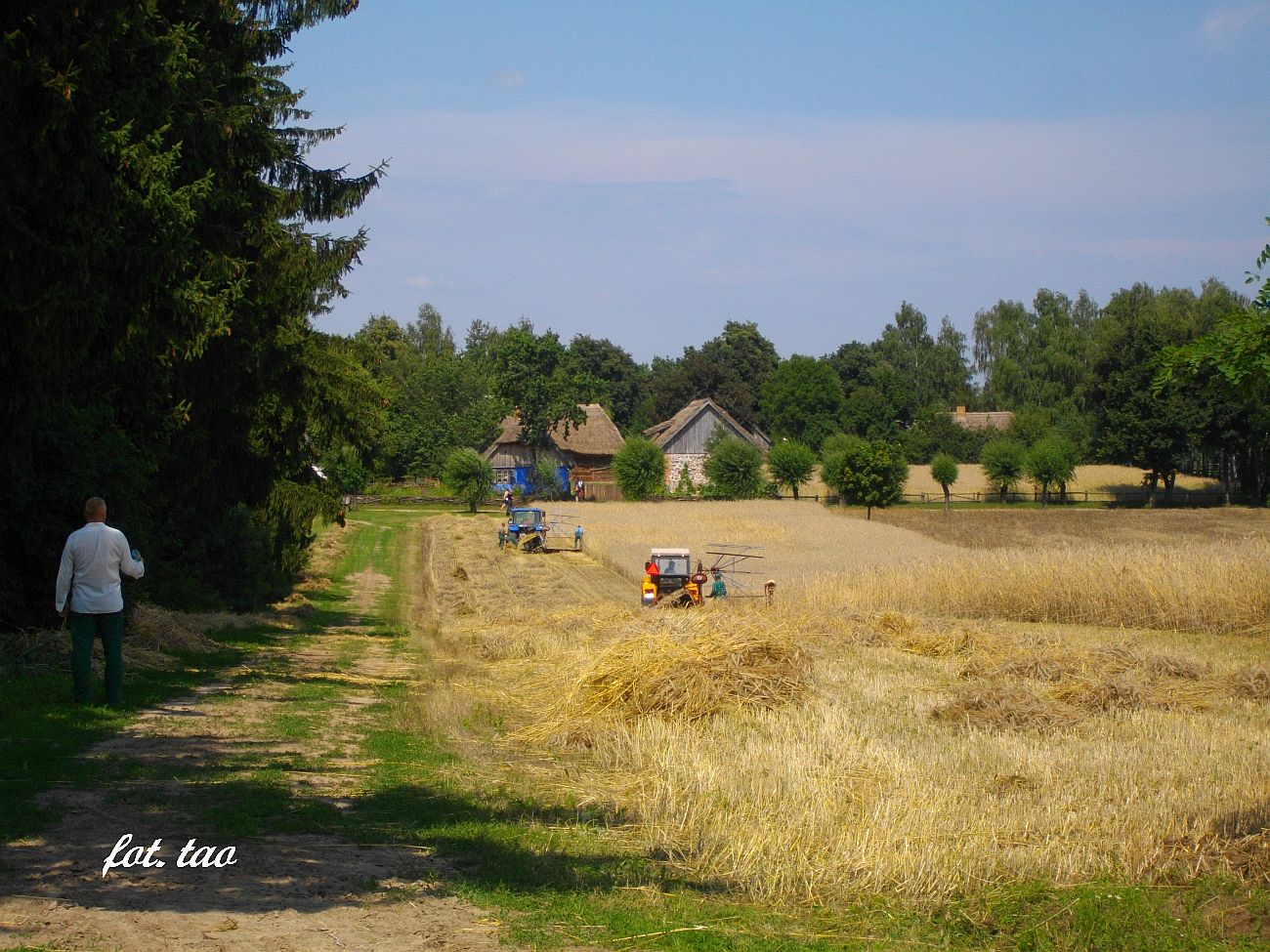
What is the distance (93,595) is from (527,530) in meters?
41.0

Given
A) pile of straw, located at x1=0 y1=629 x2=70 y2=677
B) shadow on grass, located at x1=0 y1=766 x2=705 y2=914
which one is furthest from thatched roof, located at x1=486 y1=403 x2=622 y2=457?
shadow on grass, located at x1=0 y1=766 x2=705 y2=914

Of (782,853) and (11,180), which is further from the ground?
(11,180)

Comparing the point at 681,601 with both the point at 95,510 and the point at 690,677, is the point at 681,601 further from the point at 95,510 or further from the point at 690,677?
the point at 95,510

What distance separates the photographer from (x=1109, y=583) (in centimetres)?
2672

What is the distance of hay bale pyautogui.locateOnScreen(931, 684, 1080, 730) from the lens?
13.7 meters

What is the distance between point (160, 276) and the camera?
48.1 feet

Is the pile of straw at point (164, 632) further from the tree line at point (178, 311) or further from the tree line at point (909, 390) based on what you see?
the tree line at point (909, 390)

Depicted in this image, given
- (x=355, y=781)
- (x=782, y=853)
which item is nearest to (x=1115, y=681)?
(x=782, y=853)

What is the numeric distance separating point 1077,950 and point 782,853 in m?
1.87

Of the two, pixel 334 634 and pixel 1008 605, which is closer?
pixel 334 634

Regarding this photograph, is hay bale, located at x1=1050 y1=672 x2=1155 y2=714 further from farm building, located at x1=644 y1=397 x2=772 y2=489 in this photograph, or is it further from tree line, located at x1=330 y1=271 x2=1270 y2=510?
farm building, located at x1=644 y1=397 x2=772 y2=489

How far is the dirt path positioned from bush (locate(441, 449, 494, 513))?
69322 millimetres

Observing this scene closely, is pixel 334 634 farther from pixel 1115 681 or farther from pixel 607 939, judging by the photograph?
pixel 607 939

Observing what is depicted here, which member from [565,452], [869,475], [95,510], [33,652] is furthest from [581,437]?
[95,510]
